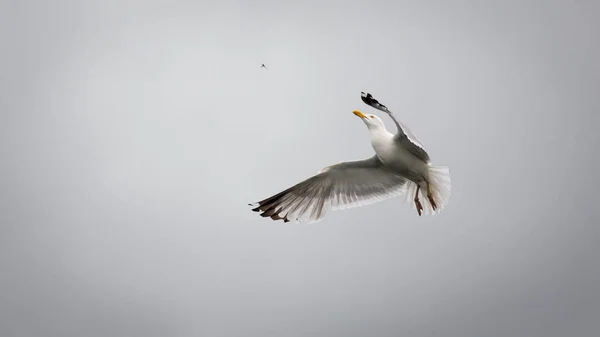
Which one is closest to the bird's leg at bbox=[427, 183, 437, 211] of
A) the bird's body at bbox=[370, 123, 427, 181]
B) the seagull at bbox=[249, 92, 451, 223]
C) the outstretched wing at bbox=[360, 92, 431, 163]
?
the seagull at bbox=[249, 92, 451, 223]

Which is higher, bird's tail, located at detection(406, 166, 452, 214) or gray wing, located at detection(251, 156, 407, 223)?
gray wing, located at detection(251, 156, 407, 223)

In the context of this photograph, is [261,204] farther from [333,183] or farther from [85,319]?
[85,319]

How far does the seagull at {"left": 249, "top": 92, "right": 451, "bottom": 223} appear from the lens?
11938 mm

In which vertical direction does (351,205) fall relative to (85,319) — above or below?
below

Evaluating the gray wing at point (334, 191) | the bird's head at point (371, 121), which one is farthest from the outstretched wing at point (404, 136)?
the gray wing at point (334, 191)

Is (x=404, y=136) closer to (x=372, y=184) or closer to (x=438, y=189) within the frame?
(x=438, y=189)

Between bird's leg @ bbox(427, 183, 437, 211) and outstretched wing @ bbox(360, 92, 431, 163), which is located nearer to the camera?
outstretched wing @ bbox(360, 92, 431, 163)

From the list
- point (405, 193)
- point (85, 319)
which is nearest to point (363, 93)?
point (405, 193)

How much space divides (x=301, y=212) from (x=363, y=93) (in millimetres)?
2861

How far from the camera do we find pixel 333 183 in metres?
13.1

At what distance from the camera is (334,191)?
13.2m

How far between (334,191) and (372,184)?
2.13 ft

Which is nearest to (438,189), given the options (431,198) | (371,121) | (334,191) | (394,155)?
(431,198)

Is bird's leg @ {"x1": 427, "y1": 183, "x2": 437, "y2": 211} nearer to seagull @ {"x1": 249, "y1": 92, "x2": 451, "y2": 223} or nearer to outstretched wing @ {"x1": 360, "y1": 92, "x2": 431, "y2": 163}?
seagull @ {"x1": 249, "y1": 92, "x2": 451, "y2": 223}
